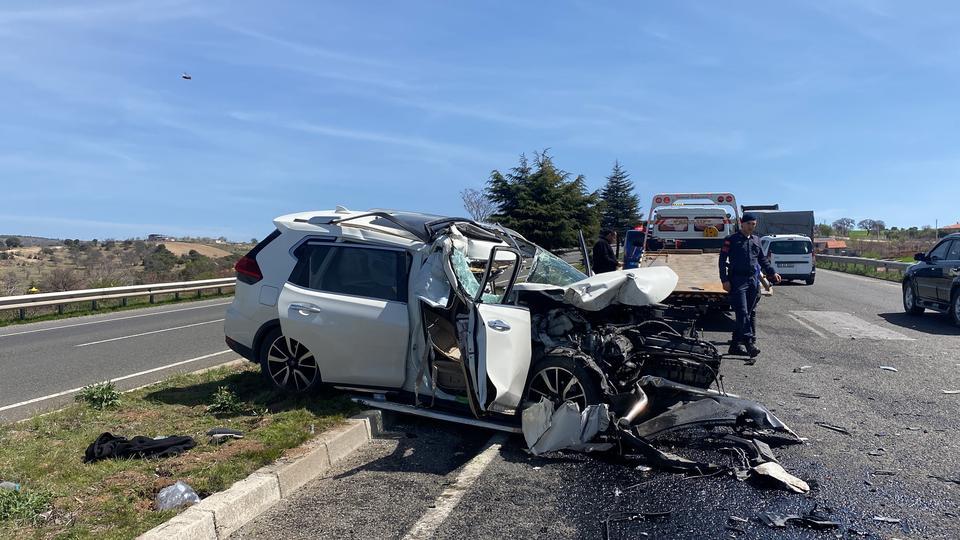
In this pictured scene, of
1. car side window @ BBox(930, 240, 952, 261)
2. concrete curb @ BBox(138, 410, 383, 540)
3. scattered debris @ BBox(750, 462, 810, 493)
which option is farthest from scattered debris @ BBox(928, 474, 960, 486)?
car side window @ BBox(930, 240, 952, 261)

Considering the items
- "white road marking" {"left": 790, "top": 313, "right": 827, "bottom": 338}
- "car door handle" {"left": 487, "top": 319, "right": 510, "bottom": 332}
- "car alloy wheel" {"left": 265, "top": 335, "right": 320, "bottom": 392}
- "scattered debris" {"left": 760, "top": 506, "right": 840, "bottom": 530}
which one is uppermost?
"car door handle" {"left": 487, "top": 319, "right": 510, "bottom": 332}

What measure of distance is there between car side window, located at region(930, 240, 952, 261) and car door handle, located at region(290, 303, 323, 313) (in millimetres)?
12210

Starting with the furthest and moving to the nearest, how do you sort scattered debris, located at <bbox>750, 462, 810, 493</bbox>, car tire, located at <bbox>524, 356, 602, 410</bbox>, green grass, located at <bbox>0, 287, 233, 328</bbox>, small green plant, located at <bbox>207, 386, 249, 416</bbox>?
green grass, located at <bbox>0, 287, 233, 328</bbox>, small green plant, located at <bbox>207, 386, 249, 416</bbox>, car tire, located at <bbox>524, 356, 602, 410</bbox>, scattered debris, located at <bbox>750, 462, 810, 493</bbox>

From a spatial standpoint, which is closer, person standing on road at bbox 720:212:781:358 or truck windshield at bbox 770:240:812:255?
person standing on road at bbox 720:212:781:358

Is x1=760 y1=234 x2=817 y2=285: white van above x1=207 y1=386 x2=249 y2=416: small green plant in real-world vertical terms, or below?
above

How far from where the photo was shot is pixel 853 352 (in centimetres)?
970

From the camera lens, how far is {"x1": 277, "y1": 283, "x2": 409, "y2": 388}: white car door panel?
239 inches

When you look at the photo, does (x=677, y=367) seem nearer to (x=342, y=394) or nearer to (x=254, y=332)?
(x=342, y=394)

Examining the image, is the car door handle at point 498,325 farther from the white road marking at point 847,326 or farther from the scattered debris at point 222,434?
the white road marking at point 847,326

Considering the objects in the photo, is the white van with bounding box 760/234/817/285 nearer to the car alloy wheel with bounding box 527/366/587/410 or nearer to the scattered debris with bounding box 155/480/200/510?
the car alloy wheel with bounding box 527/366/587/410

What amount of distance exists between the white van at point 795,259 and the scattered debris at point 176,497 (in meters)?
22.4

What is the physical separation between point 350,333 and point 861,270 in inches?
1217

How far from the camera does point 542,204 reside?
23922 millimetres

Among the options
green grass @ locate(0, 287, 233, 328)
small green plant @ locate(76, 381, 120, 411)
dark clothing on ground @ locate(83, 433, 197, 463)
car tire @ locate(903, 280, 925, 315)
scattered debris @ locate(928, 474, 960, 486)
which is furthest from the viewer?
green grass @ locate(0, 287, 233, 328)
